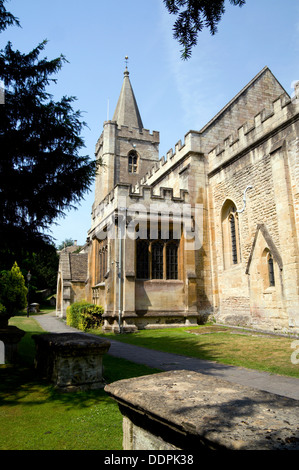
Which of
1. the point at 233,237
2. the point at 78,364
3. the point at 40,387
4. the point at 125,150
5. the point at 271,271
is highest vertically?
the point at 125,150

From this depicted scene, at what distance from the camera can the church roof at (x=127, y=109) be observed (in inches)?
1329

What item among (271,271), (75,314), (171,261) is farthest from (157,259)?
(271,271)

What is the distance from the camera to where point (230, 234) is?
1700 cm

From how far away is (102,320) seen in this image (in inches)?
656

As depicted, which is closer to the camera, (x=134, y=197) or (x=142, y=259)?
(x=134, y=197)

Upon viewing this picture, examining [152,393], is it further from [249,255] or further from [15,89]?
[249,255]

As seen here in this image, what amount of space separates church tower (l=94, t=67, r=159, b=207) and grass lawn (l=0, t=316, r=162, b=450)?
2627 centimetres

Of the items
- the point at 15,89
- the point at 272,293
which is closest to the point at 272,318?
the point at 272,293

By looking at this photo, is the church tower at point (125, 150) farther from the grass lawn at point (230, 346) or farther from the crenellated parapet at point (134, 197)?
the grass lawn at point (230, 346)

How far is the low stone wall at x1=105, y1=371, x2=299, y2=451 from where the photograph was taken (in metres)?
1.39

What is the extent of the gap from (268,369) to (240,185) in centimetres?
1065

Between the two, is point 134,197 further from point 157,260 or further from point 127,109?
point 127,109

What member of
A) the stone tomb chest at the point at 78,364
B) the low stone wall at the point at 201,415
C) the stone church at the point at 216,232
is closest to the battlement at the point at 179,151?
the stone church at the point at 216,232

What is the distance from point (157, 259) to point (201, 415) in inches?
596
